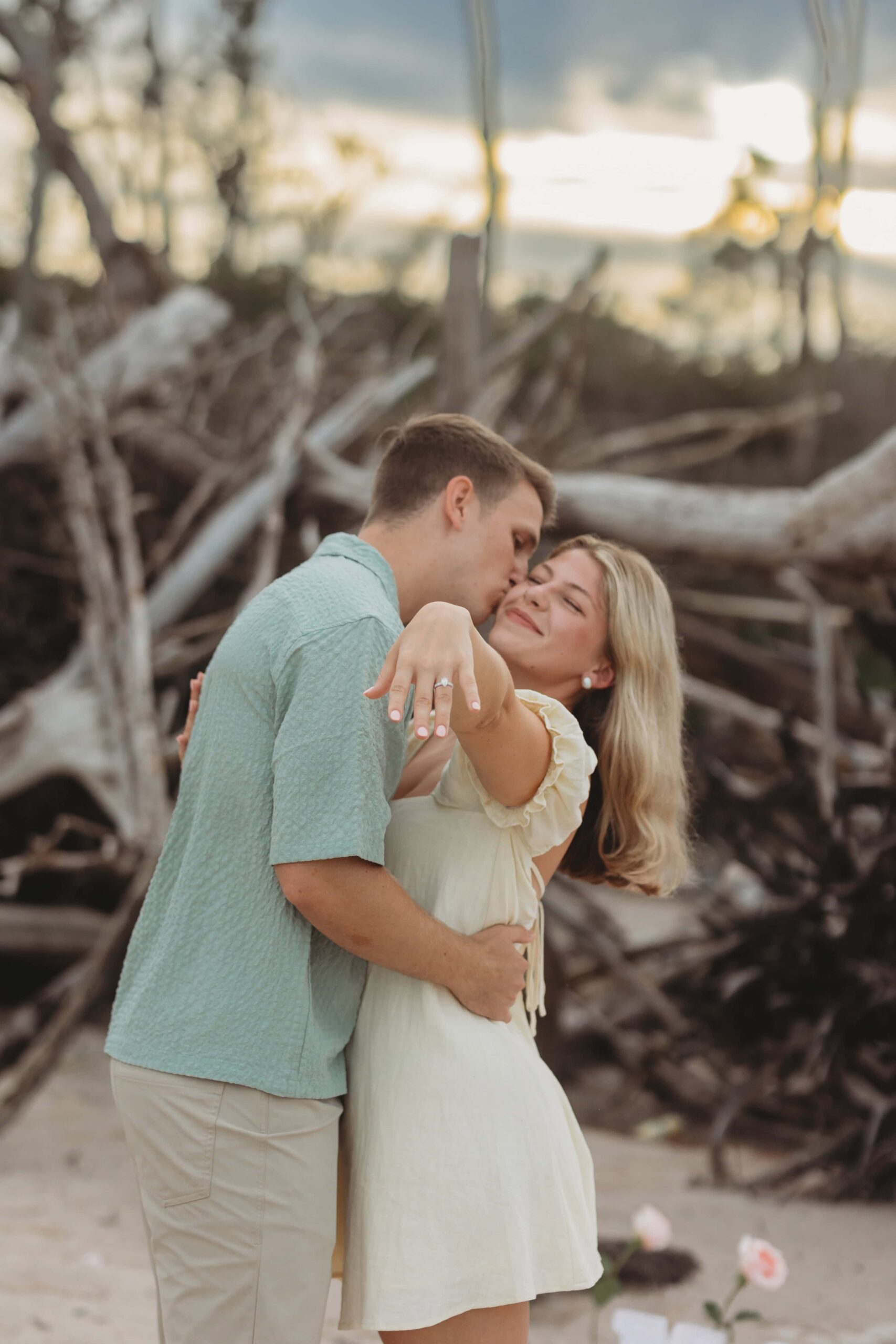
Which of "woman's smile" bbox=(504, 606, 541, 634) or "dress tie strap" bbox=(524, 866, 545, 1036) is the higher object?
"woman's smile" bbox=(504, 606, 541, 634)

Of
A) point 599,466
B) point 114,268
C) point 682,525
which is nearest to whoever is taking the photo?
point 682,525

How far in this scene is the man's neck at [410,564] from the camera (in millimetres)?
2078

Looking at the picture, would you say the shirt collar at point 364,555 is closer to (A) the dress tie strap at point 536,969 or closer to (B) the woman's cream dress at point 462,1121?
(B) the woman's cream dress at point 462,1121

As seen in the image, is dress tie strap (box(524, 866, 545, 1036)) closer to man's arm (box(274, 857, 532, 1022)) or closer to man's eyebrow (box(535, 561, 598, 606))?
man's arm (box(274, 857, 532, 1022))

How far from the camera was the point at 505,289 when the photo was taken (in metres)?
14.7

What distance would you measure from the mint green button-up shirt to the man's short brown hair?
28cm

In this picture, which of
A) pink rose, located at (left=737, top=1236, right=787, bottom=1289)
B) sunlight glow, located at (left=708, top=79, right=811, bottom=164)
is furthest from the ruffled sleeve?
sunlight glow, located at (left=708, top=79, right=811, bottom=164)

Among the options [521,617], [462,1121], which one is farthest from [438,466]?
[462,1121]

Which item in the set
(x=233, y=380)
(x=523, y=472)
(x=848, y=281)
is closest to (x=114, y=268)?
(x=233, y=380)

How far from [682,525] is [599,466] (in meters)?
4.32

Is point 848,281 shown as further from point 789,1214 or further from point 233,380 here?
point 789,1214

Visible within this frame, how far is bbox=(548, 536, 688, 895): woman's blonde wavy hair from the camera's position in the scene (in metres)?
2.03

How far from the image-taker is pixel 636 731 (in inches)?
79.2

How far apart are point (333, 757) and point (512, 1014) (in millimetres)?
558
